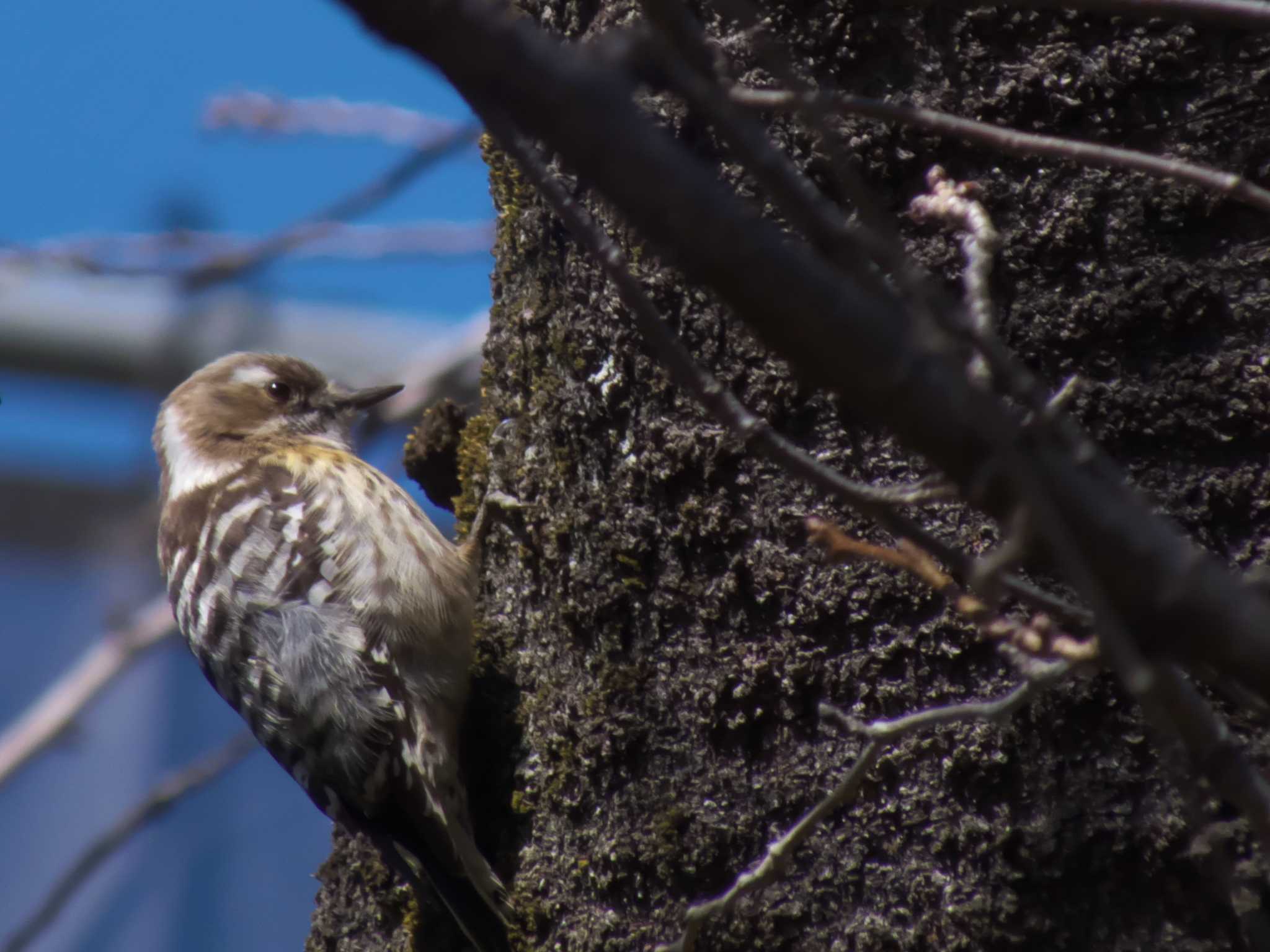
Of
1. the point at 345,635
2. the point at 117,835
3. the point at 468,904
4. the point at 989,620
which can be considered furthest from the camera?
the point at 117,835

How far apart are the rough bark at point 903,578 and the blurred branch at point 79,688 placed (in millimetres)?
2444

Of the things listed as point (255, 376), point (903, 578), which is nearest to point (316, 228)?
point (255, 376)

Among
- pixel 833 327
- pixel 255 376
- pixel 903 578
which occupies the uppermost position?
pixel 255 376

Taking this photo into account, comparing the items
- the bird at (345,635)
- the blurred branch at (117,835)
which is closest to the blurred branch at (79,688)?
the blurred branch at (117,835)

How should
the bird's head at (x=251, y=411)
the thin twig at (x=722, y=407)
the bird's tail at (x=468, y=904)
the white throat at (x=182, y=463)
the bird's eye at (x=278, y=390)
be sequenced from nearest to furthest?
the thin twig at (x=722, y=407)
the bird's tail at (x=468, y=904)
the white throat at (x=182, y=463)
the bird's head at (x=251, y=411)
the bird's eye at (x=278, y=390)

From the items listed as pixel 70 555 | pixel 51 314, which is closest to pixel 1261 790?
pixel 51 314

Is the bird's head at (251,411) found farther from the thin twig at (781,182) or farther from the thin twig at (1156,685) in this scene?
the thin twig at (1156,685)

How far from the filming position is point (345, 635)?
11.0ft

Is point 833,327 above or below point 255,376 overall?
below

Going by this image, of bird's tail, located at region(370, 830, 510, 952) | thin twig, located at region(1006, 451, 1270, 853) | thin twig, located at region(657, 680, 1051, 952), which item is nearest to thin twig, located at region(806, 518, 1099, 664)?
thin twig, located at region(657, 680, 1051, 952)

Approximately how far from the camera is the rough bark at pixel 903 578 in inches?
77.1

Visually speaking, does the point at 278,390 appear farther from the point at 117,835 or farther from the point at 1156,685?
the point at 1156,685

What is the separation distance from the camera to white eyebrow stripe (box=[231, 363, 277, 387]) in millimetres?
4359

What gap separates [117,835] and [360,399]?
58.9 inches
